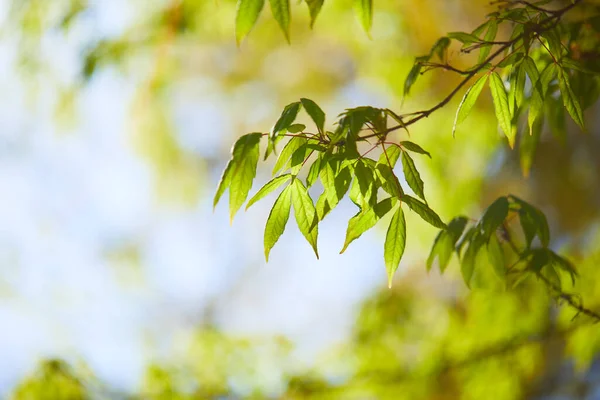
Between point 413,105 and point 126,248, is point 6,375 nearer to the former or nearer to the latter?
point 126,248

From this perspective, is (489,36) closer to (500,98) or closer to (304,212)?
(500,98)

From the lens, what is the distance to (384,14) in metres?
2.77

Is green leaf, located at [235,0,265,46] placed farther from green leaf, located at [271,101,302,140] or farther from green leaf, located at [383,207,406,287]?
green leaf, located at [383,207,406,287]

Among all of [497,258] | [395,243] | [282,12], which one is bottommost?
[395,243]

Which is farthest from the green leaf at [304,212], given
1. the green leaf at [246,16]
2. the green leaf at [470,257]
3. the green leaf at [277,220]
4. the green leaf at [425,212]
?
the green leaf at [470,257]

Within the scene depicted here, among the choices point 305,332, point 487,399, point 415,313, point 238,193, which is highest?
point 305,332

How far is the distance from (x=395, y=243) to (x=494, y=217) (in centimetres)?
24

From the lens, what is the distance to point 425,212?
74 centimetres

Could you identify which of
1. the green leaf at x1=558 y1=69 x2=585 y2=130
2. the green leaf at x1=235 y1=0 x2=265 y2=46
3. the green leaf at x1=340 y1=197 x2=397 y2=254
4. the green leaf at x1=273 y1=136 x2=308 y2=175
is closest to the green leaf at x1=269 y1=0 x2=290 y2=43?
the green leaf at x1=235 y1=0 x2=265 y2=46

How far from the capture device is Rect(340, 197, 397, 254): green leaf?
763mm

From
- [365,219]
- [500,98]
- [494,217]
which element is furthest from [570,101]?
[365,219]

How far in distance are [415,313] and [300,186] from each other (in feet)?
6.98

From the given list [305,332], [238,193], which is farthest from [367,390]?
[305,332]

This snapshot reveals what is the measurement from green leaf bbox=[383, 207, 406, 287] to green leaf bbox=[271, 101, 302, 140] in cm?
19
